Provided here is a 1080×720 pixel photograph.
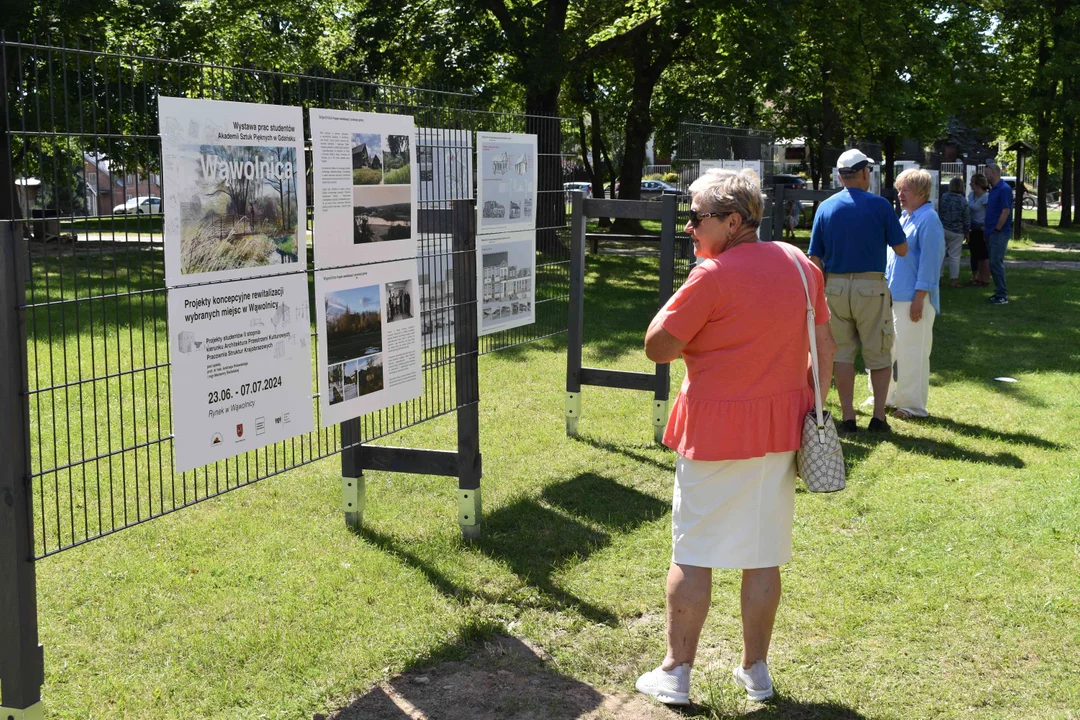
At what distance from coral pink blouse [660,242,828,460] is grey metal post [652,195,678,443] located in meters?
3.82

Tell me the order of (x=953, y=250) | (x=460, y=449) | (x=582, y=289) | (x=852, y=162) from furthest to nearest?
(x=953, y=250), (x=582, y=289), (x=852, y=162), (x=460, y=449)

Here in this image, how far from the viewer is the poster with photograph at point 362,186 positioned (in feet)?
15.1

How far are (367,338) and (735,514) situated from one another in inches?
76.5

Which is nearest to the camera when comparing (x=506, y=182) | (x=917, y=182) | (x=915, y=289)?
(x=506, y=182)

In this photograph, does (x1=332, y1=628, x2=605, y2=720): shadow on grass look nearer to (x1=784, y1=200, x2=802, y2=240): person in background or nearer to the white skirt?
the white skirt

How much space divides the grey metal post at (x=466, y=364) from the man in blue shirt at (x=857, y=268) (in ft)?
10.3

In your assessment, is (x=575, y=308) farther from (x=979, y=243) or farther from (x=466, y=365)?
(x=979, y=243)

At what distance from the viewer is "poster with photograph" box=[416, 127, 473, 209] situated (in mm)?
5551

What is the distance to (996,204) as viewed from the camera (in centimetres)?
1680

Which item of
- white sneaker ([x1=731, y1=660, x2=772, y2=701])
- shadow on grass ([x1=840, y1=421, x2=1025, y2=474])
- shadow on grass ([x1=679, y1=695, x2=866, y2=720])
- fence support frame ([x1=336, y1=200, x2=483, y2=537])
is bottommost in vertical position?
shadow on grass ([x1=679, y1=695, x2=866, y2=720])

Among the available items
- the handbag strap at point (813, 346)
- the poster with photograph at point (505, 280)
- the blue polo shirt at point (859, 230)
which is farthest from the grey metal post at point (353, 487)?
the blue polo shirt at point (859, 230)

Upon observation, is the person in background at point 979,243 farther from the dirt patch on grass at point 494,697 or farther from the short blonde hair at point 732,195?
the dirt patch on grass at point 494,697

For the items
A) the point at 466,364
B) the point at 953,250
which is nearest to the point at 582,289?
the point at 466,364

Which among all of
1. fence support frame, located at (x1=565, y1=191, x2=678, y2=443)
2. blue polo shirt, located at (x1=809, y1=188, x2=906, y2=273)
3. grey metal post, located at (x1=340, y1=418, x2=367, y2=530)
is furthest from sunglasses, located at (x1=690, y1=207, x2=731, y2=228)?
blue polo shirt, located at (x1=809, y1=188, x2=906, y2=273)
